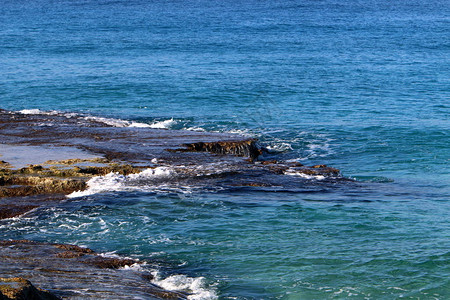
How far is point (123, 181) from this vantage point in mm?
19188

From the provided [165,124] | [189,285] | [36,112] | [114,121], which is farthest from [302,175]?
[36,112]

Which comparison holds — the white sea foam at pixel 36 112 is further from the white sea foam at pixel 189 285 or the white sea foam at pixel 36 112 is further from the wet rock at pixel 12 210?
the white sea foam at pixel 189 285

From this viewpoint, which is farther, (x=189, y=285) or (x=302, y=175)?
(x=302, y=175)

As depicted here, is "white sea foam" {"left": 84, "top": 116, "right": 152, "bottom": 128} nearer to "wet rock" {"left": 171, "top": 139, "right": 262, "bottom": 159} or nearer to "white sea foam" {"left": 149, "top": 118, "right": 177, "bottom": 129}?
"white sea foam" {"left": 149, "top": 118, "right": 177, "bottom": 129}

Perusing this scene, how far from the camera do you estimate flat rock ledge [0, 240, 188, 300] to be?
1095 cm

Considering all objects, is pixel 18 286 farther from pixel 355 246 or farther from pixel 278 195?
pixel 278 195

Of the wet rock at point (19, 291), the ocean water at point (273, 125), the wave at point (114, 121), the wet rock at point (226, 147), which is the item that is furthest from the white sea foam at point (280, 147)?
the wet rock at point (19, 291)

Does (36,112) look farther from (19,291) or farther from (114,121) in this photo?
(19,291)

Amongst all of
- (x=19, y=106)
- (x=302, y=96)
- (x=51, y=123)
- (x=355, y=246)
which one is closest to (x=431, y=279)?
(x=355, y=246)

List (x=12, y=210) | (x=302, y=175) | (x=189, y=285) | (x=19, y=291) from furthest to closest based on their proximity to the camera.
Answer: (x=302, y=175) < (x=12, y=210) < (x=189, y=285) < (x=19, y=291)

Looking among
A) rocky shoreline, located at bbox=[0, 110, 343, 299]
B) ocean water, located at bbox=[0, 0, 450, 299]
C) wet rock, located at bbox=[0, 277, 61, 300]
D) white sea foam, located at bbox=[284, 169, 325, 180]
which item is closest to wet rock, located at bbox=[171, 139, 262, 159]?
rocky shoreline, located at bbox=[0, 110, 343, 299]

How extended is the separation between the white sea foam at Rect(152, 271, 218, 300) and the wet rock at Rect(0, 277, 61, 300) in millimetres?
3381

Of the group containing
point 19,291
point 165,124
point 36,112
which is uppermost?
point 19,291

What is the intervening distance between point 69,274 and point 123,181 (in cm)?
717
